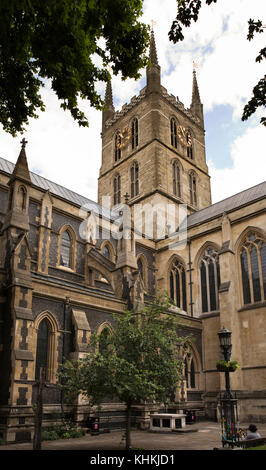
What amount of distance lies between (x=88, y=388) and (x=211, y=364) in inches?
578

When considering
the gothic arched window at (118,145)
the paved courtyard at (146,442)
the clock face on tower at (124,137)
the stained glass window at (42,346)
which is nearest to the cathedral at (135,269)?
the stained glass window at (42,346)

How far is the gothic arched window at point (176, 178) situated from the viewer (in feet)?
131

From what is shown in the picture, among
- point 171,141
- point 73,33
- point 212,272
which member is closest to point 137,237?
point 212,272

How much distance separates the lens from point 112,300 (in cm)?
2070

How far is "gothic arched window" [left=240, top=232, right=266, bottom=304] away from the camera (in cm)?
2442

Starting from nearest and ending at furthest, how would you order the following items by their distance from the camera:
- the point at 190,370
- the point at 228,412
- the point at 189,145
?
the point at 228,412
the point at 190,370
the point at 189,145

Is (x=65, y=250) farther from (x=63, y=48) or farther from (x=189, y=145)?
(x=189, y=145)

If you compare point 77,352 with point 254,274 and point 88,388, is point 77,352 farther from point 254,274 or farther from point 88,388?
point 254,274

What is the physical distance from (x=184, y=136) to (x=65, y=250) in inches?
954

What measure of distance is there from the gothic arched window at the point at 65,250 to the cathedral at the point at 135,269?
3.5 inches

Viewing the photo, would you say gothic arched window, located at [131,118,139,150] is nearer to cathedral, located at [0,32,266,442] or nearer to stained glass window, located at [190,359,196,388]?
cathedral, located at [0,32,266,442]

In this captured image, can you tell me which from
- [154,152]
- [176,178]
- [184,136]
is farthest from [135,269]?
[184,136]

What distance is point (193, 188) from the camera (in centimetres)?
4262

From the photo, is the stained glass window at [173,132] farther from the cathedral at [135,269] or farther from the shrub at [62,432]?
the shrub at [62,432]
